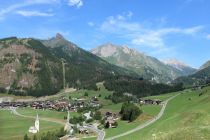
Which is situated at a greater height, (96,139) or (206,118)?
(206,118)

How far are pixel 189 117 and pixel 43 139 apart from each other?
231 feet

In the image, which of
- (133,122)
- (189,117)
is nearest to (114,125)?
(133,122)

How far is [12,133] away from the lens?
7849 inches

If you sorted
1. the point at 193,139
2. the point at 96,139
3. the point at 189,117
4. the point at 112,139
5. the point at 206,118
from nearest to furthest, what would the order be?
the point at 193,139
the point at 206,118
the point at 189,117
the point at 112,139
the point at 96,139

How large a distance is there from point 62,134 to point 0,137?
30612 millimetres

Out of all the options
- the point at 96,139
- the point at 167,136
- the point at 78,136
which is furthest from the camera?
the point at 78,136

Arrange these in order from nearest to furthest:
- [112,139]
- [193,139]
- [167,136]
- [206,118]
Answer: [193,139] → [167,136] → [206,118] → [112,139]

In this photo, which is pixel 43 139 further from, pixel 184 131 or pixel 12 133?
pixel 184 131

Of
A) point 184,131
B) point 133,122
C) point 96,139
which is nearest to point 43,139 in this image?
point 96,139

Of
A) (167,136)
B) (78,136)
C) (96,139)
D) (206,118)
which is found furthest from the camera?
(78,136)

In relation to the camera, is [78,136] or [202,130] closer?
[202,130]

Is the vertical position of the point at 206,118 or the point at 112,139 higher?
the point at 206,118

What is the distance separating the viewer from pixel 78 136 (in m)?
174

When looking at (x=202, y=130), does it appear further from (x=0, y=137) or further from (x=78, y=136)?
(x=0, y=137)
